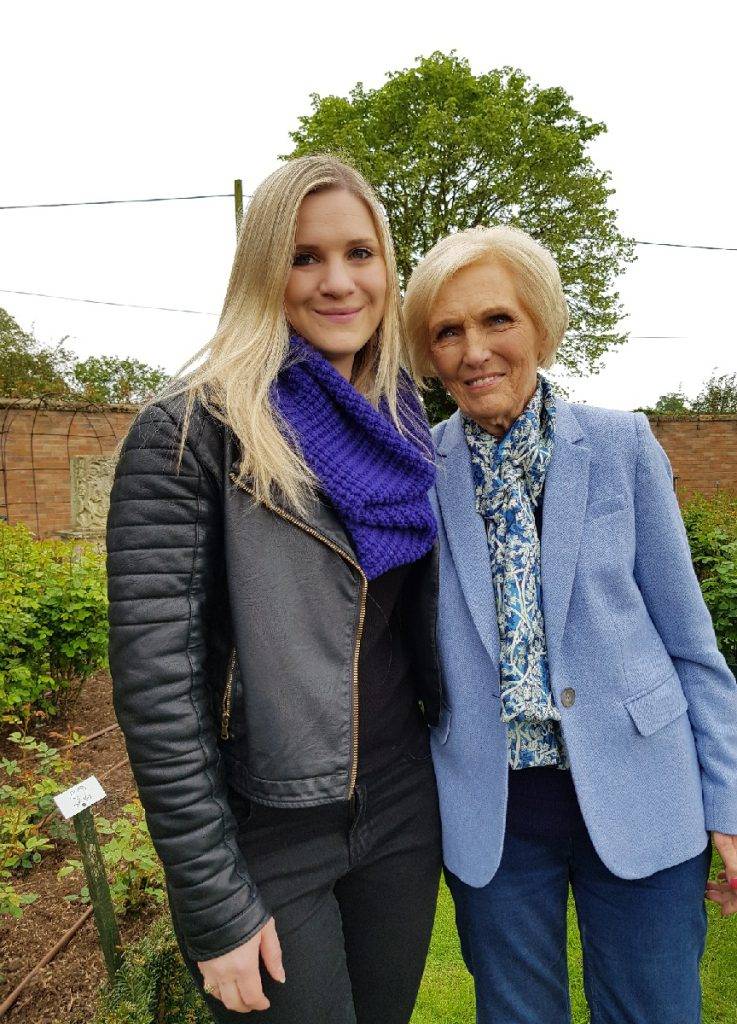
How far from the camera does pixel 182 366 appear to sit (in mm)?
1340

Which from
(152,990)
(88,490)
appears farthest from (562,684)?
(88,490)

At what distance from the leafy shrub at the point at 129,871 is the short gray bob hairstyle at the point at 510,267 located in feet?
6.96

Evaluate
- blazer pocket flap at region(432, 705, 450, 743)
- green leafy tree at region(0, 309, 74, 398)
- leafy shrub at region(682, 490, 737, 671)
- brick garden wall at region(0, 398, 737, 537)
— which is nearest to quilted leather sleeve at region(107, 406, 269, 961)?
blazer pocket flap at region(432, 705, 450, 743)

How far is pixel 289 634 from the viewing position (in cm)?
117

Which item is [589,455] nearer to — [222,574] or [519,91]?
[222,574]

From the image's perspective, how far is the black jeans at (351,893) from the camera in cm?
124

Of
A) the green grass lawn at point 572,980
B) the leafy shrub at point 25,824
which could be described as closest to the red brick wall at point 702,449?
the green grass lawn at point 572,980

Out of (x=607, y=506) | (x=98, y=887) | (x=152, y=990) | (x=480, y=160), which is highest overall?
(x=480, y=160)

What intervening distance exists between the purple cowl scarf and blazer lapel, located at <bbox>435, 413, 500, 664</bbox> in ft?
0.30

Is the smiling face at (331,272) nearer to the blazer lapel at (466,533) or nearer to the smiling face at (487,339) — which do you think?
the smiling face at (487,339)

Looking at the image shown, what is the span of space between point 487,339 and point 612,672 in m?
0.76

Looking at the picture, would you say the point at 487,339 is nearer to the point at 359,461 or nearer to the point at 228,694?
the point at 359,461

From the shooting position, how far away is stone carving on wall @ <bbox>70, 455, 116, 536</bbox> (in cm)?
839

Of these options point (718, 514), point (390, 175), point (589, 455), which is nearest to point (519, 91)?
point (390, 175)
